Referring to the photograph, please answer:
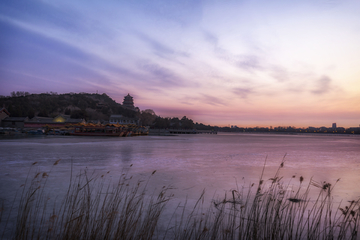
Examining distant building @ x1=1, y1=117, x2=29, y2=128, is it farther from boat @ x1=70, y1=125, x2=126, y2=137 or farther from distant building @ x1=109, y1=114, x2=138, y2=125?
distant building @ x1=109, y1=114, x2=138, y2=125

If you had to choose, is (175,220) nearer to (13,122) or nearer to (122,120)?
(13,122)

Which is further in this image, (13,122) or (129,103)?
(129,103)

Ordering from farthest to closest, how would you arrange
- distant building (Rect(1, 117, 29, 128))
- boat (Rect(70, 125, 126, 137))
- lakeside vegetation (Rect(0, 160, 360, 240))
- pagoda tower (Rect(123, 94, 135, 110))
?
pagoda tower (Rect(123, 94, 135, 110)) < distant building (Rect(1, 117, 29, 128)) < boat (Rect(70, 125, 126, 137)) < lakeside vegetation (Rect(0, 160, 360, 240))

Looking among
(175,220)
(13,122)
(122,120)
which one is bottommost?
(175,220)

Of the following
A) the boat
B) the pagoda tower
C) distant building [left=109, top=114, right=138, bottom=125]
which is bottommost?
the boat

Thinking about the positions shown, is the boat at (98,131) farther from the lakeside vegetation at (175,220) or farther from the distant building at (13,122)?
the lakeside vegetation at (175,220)

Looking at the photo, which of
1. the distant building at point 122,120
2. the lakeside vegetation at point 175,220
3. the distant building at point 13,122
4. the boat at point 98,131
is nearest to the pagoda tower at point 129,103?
the distant building at point 122,120

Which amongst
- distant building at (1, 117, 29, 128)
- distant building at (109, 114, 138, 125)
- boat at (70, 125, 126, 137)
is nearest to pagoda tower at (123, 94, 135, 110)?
distant building at (109, 114, 138, 125)

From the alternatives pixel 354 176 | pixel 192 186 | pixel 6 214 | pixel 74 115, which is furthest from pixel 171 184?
pixel 74 115

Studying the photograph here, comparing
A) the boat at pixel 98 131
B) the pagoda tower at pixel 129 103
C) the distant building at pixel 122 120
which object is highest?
the pagoda tower at pixel 129 103

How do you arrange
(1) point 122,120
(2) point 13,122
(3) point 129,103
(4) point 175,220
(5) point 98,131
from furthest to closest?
(3) point 129,103, (1) point 122,120, (2) point 13,122, (5) point 98,131, (4) point 175,220

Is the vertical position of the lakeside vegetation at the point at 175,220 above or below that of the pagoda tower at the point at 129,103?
below

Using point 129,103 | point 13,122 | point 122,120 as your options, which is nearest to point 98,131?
point 13,122

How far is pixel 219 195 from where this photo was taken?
773 cm
